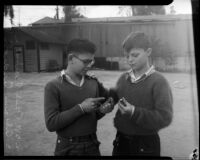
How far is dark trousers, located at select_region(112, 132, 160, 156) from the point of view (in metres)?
1.97

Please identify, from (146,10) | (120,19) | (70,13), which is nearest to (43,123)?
(70,13)

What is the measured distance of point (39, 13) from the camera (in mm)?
2023

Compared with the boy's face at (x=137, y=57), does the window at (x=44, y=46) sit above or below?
above

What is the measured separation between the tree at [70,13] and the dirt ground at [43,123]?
1.49 ft

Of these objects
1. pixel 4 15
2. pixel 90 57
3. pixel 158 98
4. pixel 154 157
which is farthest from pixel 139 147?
pixel 4 15

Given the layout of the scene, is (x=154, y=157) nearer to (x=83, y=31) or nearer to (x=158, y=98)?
(x=158, y=98)

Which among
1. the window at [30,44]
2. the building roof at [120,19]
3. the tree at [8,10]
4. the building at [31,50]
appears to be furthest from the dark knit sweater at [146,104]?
the tree at [8,10]

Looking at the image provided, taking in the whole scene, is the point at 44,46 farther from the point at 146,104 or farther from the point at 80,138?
the point at 146,104

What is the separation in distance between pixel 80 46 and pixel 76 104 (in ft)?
1.46

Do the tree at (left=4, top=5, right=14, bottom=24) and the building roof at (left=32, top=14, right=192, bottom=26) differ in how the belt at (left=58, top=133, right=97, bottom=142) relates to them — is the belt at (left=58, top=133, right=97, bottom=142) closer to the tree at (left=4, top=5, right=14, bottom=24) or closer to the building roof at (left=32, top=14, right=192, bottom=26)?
the building roof at (left=32, top=14, right=192, bottom=26)

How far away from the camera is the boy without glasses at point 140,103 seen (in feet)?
6.32

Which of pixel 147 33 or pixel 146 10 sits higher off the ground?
pixel 146 10

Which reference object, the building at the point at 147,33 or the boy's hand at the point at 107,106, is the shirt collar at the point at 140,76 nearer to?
the building at the point at 147,33

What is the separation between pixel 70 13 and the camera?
2.03m
